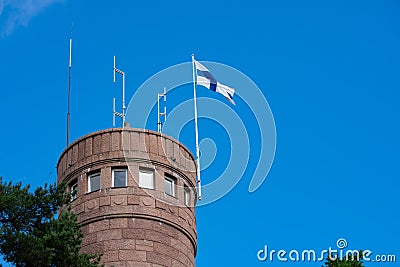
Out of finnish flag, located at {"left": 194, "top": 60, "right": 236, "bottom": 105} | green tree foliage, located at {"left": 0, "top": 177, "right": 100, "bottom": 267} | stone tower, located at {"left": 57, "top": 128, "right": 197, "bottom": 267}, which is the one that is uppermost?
finnish flag, located at {"left": 194, "top": 60, "right": 236, "bottom": 105}

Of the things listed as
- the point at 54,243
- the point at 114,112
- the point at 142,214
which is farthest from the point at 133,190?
the point at 54,243

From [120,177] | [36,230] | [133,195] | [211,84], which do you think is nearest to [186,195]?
[133,195]

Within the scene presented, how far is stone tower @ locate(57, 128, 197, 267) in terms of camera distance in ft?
127

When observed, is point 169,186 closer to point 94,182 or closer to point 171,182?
point 171,182

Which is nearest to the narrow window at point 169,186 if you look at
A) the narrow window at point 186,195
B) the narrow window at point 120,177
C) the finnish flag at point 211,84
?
the narrow window at point 186,195

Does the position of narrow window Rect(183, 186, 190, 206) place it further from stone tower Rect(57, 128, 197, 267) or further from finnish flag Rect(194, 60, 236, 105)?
finnish flag Rect(194, 60, 236, 105)

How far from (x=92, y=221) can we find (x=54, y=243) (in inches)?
277

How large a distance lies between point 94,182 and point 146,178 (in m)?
1.72

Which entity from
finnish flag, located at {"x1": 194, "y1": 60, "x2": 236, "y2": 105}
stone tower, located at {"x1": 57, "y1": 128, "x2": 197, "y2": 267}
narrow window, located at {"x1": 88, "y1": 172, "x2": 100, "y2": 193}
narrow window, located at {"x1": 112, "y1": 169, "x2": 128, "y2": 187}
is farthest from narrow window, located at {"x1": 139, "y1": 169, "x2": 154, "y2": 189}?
finnish flag, located at {"x1": 194, "y1": 60, "x2": 236, "y2": 105}

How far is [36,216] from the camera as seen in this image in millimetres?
33250

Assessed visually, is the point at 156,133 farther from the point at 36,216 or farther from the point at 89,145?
the point at 36,216

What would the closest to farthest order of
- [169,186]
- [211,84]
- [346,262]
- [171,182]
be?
1. [346,262]
2. [169,186]
3. [171,182]
4. [211,84]

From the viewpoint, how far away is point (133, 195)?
130 ft

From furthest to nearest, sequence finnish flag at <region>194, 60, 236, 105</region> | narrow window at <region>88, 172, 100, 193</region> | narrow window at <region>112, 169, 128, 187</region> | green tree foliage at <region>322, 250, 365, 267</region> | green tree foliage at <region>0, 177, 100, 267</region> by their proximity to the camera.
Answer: finnish flag at <region>194, 60, 236, 105</region> → narrow window at <region>88, 172, 100, 193</region> → narrow window at <region>112, 169, 128, 187</region> → green tree foliage at <region>322, 250, 365, 267</region> → green tree foliage at <region>0, 177, 100, 267</region>
